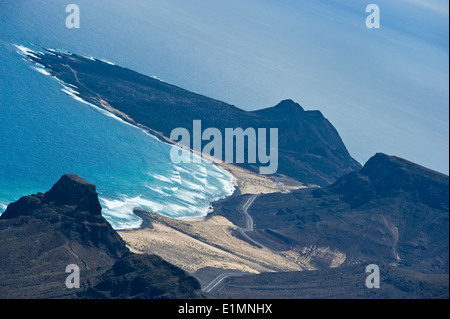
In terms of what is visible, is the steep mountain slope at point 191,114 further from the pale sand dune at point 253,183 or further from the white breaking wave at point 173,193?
the white breaking wave at point 173,193

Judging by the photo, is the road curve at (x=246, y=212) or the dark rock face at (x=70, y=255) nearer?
the dark rock face at (x=70, y=255)

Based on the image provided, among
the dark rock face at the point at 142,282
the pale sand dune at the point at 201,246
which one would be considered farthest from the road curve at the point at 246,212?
the dark rock face at the point at 142,282

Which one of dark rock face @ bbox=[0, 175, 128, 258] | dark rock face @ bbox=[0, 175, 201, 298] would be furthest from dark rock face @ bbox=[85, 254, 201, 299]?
dark rock face @ bbox=[0, 175, 128, 258]

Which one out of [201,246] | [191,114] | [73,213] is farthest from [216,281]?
[191,114]

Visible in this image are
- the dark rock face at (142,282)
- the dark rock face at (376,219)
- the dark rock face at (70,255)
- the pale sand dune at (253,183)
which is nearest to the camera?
the dark rock face at (142,282)

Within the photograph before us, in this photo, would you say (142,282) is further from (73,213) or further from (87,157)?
(87,157)
